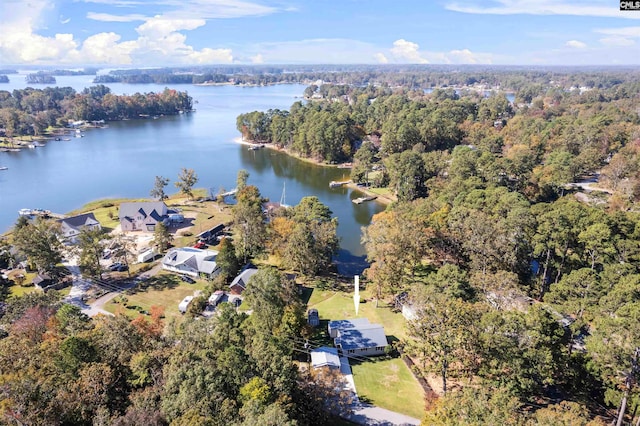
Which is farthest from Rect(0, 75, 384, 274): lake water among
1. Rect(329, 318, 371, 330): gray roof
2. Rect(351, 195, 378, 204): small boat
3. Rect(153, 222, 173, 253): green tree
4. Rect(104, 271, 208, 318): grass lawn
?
Rect(153, 222, 173, 253): green tree

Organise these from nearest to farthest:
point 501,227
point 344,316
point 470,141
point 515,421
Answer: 1. point 515,421
2. point 344,316
3. point 501,227
4. point 470,141

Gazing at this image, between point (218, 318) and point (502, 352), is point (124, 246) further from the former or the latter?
point (502, 352)

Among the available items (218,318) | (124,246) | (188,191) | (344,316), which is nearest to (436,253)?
(344,316)

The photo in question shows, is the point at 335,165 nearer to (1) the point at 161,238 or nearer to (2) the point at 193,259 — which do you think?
(1) the point at 161,238

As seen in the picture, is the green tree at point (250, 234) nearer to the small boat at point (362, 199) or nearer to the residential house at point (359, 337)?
the residential house at point (359, 337)

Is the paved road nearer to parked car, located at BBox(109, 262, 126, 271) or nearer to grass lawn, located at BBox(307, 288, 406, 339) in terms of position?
grass lawn, located at BBox(307, 288, 406, 339)

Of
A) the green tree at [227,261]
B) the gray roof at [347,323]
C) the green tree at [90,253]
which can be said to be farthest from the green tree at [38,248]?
the gray roof at [347,323]
